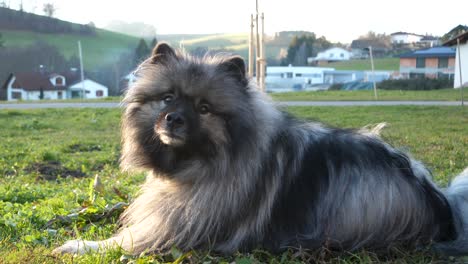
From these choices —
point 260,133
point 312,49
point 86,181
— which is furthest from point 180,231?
point 312,49

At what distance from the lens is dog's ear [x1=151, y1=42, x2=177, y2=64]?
16.8 feet

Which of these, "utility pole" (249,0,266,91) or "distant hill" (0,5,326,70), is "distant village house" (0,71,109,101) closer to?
"distant hill" (0,5,326,70)

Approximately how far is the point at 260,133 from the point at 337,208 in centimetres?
91

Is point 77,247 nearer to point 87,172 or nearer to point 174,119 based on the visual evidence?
point 174,119

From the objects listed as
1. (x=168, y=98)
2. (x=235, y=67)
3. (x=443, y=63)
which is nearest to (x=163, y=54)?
(x=168, y=98)

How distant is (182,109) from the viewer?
4.68m

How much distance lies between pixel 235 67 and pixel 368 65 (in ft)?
208

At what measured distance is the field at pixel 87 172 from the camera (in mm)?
4801

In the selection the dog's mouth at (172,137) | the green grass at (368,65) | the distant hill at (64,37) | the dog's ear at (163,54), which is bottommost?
the green grass at (368,65)

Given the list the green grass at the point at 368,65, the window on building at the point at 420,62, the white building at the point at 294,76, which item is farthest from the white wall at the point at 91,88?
the window on building at the point at 420,62

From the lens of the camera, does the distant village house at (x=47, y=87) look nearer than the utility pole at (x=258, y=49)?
No

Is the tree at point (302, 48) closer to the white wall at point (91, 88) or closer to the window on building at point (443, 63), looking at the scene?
the window on building at point (443, 63)

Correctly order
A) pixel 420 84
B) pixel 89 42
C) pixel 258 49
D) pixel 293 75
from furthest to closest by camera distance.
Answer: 1. pixel 89 42
2. pixel 293 75
3. pixel 420 84
4. pixel 258 49

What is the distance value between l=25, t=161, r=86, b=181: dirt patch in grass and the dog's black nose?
6.18 metres
